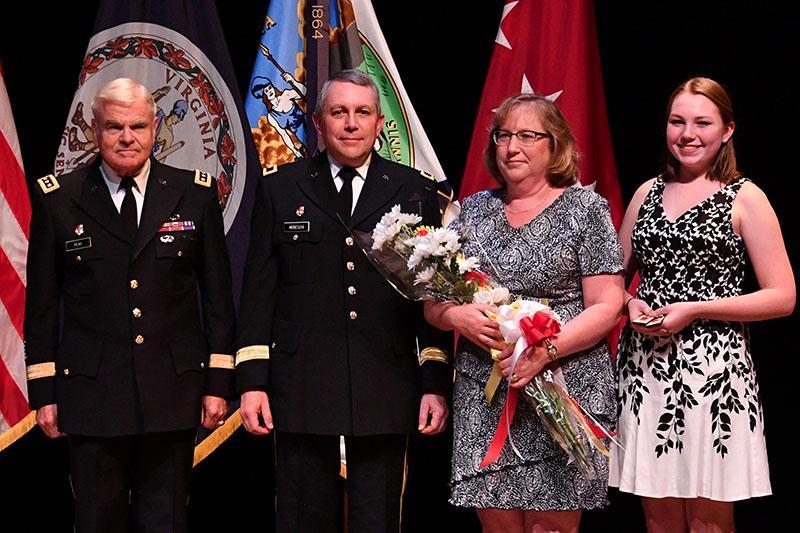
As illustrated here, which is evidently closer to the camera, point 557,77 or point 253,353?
point 253,353

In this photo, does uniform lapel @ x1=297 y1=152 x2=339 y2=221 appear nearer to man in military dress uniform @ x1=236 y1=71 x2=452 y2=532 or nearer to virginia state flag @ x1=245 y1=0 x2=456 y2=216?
man in military dress uniform @ x1=236 y1=71 x2=452 y2=532

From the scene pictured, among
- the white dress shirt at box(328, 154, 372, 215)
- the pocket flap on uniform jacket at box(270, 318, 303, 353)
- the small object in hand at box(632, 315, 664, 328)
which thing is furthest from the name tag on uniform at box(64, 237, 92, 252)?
the small object in hand at box(632, 315, 664, 328)

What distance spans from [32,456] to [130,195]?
2.05 m

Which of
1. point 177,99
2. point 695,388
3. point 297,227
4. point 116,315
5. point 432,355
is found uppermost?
point 177,99

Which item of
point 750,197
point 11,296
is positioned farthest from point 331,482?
point 11,296

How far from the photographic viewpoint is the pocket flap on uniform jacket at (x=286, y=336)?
2785 mm

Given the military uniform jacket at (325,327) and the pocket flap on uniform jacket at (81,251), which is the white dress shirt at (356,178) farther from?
the pocket flap on uniform jacket at (81,251)

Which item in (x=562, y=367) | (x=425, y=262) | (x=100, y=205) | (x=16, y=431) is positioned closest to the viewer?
(x=425, y=262)

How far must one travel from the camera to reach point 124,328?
8.93ft

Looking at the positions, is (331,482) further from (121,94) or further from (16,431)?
(16,431)

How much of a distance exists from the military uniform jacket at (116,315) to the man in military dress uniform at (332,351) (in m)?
0.14

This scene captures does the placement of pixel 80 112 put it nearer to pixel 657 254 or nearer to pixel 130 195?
pixel 130 195

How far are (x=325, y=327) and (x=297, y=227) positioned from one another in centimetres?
28

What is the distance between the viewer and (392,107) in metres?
3.94
